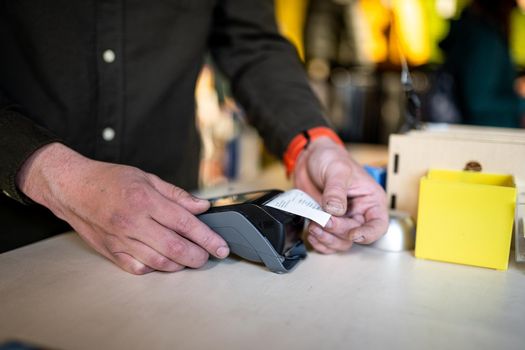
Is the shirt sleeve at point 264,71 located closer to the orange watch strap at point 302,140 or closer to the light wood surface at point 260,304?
the orange watch strap at point 302,140

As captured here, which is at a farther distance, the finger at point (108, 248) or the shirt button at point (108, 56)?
the shirt button at point (108, 56)

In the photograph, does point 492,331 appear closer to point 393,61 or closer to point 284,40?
point 284,40

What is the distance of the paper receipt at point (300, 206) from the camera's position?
24.5 inches

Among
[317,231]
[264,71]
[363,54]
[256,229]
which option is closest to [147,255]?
[256,229]

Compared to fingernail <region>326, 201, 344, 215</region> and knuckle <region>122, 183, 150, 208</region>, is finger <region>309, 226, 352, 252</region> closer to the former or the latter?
fingernail <region>326, 201, 344, 215</region>

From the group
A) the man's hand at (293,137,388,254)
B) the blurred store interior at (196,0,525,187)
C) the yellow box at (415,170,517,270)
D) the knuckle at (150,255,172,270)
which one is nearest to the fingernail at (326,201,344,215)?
the man's hand at (293,137,388,254)

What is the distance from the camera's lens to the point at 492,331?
488mm

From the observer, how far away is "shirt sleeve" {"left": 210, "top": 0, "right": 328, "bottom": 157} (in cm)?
93

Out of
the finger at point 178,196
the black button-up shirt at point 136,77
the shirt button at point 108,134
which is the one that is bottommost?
the finger at point 178,196

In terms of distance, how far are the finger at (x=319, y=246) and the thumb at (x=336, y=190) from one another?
6 cm

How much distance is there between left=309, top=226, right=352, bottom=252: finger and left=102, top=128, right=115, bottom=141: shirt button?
1.42ft

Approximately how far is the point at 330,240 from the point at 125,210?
287 mm

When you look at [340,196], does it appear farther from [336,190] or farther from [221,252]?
[221,252]

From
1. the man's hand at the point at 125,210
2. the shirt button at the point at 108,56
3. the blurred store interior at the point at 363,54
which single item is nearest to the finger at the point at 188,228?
the man's hand at the point at 125,210
